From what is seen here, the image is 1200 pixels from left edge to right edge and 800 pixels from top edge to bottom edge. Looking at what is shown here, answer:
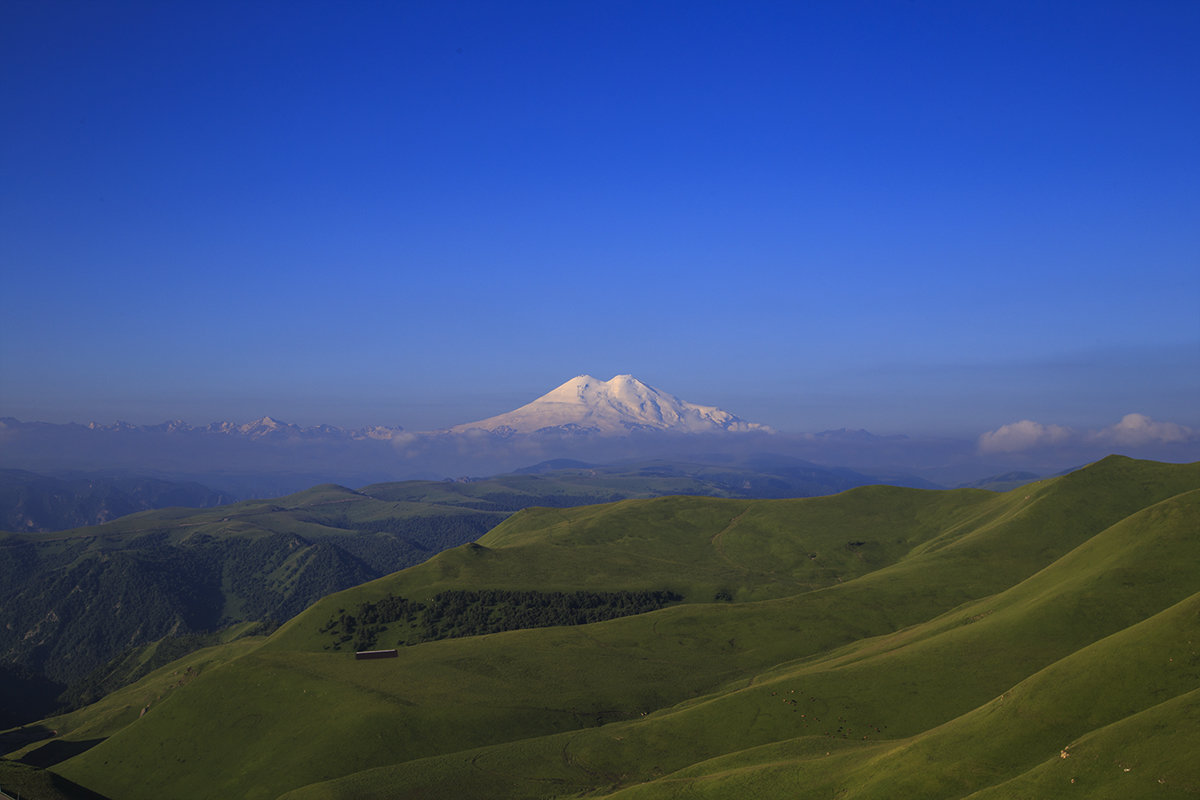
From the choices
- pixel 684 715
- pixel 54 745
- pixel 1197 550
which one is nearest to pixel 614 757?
pixel 684 715

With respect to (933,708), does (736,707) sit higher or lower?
lower

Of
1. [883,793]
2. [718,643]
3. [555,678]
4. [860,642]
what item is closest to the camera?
[883,793]

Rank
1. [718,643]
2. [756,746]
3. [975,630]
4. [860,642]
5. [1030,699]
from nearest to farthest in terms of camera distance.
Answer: [1030,699] → [756,746] → [975,630] → [860,642] → [718,643]

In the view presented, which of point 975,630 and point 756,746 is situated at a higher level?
point 975,630

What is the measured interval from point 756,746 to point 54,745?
515 feet

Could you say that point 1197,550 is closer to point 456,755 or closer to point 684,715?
point 684,715

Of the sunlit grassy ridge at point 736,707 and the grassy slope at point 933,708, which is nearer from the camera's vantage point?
the grassy slope at point 933,708

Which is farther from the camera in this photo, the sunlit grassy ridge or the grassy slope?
the sunlit grassy ridge

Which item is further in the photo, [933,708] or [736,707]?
[736,707]

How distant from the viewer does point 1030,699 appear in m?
79.9

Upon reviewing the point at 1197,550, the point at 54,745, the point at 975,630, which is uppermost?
the point at 1197,550

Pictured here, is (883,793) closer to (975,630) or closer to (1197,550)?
(975,630)

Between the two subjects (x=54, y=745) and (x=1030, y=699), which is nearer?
(x=1030, y=699)

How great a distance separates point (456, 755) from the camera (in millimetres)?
113875
